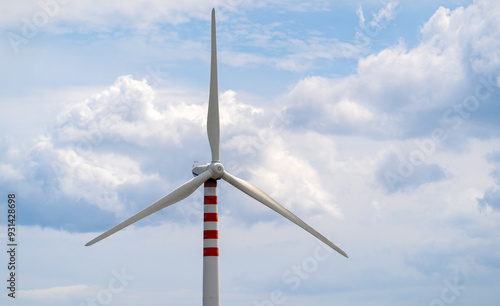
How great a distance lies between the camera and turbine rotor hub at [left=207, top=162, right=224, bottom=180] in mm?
79812

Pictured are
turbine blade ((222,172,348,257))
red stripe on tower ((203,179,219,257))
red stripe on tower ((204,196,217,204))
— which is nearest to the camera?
red stripe on tower ((203,179,219,257))

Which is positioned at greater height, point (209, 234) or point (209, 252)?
point (209, 234)

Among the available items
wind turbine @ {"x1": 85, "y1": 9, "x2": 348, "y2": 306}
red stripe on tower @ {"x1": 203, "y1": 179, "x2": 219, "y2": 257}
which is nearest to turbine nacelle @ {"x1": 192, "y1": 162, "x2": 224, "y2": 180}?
wind turbine @ {"x1": 85, "y1": 9, "x2": 348, "y2": 306}

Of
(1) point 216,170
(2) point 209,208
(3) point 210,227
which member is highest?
(1) point 216,170

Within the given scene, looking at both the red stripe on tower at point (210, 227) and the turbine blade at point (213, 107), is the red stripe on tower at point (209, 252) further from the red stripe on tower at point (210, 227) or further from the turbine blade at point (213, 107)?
the turbine blade at point (213, 107)

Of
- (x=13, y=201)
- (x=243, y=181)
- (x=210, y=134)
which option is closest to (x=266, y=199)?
(x=243, y=181)

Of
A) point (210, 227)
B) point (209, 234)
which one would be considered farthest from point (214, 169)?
point (209, 234)

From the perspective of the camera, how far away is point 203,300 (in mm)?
79125

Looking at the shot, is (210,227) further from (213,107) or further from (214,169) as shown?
(213,107)

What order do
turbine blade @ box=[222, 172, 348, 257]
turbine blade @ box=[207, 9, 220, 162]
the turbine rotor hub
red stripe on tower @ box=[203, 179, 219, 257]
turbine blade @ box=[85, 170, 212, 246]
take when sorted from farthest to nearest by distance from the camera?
turbine blade @ box=[207, 9, 220, 162], turbine blade @ box=[222, 172, 348, 257], the turbine rotor hub, red stripe on tower @ box=[203, 179, 219, 257], turbine blade @ box=[85, 170, 212, 246]

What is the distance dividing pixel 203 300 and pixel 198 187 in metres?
10.8

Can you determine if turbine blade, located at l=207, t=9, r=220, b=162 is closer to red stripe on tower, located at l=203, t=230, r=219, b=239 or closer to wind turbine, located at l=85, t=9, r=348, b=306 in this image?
wind turbine, located at l=85, t=9, r=348, b=306

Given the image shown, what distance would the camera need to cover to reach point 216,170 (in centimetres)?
7981

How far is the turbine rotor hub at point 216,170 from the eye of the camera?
262ft
